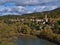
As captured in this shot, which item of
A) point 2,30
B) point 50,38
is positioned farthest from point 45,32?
point 2,30

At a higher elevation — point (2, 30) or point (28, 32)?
point (2, 30)

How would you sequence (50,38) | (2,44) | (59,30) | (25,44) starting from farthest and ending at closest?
(59,30) → (50,38) → (25,44) → (2,44)

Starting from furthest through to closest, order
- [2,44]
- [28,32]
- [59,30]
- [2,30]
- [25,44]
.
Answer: [28,32] → [59,30] → [25,44] → [2,30] → [2,44]

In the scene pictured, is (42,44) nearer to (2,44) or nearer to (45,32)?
(45,32)

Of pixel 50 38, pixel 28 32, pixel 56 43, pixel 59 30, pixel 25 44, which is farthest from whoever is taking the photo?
pixel 28 32

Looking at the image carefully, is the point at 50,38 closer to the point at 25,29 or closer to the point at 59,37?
the point at 59,37

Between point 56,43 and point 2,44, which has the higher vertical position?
point 2,44

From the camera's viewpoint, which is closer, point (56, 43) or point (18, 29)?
point (56, 43)

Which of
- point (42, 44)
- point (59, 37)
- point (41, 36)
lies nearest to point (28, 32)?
point (41, 36)

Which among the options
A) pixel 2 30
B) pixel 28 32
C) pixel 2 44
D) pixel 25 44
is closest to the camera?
pixel 2 44

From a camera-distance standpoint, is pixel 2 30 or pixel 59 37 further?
pixel 59 37
